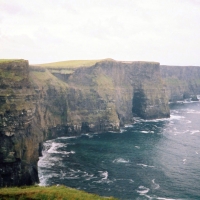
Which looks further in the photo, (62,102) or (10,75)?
(62,102)

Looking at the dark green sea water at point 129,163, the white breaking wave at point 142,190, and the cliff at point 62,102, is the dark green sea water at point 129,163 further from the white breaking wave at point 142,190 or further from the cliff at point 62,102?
the cliff at point 62,102

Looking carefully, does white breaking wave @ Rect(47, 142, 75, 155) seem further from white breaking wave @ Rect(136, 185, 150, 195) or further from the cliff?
white breaking wave @ Rect(136, 185, 150, 195)

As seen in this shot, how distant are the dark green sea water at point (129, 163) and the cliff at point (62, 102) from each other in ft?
24.0

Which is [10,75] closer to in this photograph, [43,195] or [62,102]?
[43,195]

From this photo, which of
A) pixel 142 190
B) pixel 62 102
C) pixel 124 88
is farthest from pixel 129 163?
pixel 124 88

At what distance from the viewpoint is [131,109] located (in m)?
166

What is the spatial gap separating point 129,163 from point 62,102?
50.7 m

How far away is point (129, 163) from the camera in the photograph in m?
92.9

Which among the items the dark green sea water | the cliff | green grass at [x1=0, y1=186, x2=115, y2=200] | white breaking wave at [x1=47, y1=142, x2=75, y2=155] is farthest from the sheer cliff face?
green grass at [x1=0, y1=186, x2=115, y2=200]

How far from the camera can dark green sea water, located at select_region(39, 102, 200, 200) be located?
73163mm

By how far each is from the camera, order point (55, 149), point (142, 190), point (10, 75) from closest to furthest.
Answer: point (142, 190)
point (10, 75)
point (55, 149)

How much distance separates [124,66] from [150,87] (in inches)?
828

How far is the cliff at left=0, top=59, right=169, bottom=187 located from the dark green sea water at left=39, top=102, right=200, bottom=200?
24.0 ft

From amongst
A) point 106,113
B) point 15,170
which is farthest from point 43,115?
point 15,170
